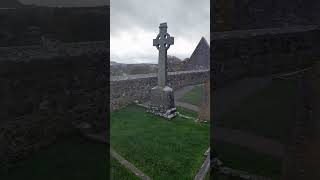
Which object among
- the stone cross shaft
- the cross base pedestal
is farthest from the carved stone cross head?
the cross base pedestal

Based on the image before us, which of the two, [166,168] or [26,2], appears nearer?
[26,2]

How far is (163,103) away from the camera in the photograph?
10328mm

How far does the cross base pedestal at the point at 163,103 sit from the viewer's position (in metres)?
10.2

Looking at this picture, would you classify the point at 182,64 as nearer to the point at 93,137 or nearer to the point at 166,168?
the point at 166,168

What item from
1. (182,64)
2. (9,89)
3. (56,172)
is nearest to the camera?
(9,89)

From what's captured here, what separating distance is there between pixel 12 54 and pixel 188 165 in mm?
4066

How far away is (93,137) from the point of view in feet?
9.70

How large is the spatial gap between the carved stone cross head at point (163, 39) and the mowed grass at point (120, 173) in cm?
564
